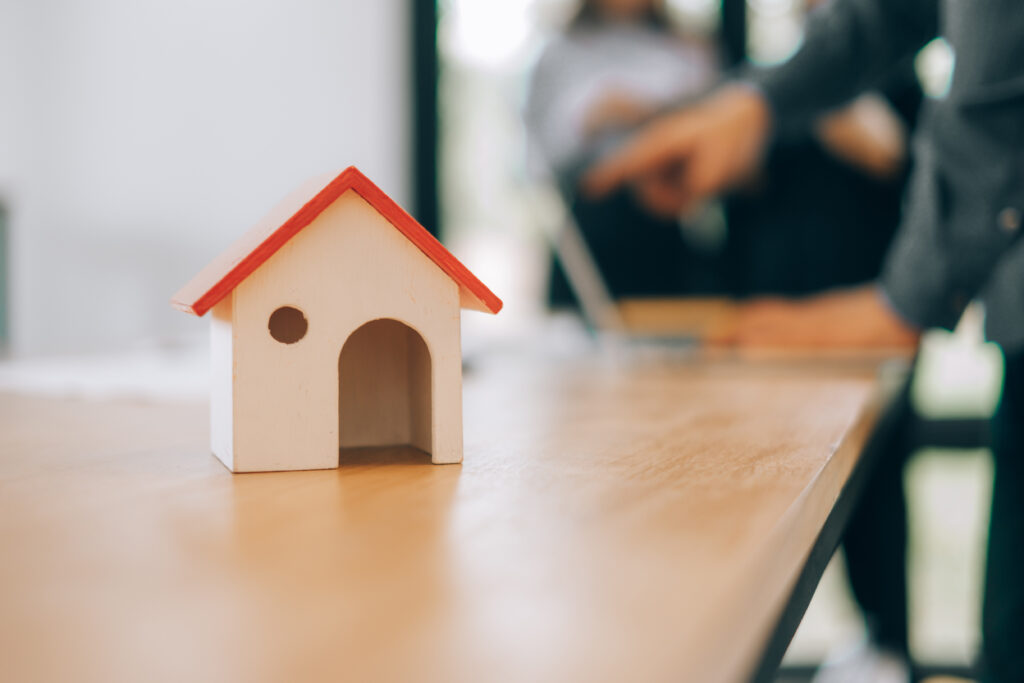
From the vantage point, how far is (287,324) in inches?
20.9

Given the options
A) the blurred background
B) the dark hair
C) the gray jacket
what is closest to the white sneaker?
the gray jacket

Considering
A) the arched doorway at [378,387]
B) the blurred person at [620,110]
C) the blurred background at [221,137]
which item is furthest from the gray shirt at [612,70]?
the arched doorway at [378,387]

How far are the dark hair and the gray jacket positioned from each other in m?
1.40

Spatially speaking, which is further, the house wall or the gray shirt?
the gray shirt

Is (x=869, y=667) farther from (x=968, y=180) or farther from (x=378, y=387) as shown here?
(x=378, y=387)

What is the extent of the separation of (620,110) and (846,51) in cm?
114

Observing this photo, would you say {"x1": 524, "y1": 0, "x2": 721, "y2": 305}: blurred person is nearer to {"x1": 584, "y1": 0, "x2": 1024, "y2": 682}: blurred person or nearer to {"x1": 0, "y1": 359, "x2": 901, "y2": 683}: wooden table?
{"x1": 584, "y1": 0, "x2": 1024, "y2": 682}: blurred person

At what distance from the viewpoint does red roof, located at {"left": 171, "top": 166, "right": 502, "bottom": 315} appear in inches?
17.7

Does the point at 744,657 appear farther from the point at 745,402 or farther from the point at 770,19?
the point at 770,19

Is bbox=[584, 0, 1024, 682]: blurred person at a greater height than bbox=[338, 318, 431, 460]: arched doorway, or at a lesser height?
greater

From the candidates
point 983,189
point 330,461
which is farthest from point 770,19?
point 330,461

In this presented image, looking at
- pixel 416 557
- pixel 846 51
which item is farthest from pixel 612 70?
pixel 416 557

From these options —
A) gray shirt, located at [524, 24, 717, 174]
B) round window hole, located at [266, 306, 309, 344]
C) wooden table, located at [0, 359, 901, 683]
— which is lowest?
wooden table, located at [0, 359, 901, 683]

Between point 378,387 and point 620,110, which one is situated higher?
point 620,110
